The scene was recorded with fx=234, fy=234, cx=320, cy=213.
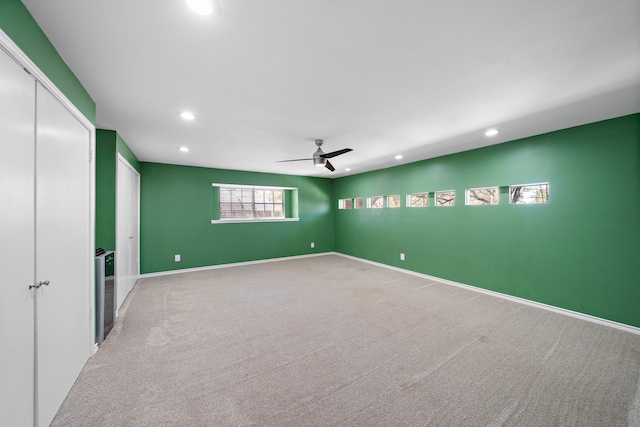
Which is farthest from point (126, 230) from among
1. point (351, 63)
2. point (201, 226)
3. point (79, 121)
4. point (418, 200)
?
point (418, 200)

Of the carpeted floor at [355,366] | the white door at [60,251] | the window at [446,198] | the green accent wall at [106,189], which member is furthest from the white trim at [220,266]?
the window at [446,198]

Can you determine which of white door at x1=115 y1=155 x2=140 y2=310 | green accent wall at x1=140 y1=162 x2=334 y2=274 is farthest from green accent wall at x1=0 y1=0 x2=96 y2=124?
green accent wall at x1=140 y1=162 x2=334 y2=274

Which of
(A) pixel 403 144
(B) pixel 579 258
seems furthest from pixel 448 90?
(B) pixel 579 258

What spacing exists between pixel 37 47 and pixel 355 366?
9.90ft

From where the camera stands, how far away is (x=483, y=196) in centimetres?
389

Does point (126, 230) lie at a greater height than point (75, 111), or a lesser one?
lesser

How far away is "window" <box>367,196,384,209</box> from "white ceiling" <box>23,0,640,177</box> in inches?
113

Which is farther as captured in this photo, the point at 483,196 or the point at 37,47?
the point at 483,196

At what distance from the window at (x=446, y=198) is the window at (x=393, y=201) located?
0.92 metres

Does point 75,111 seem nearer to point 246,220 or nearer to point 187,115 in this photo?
point 187,115

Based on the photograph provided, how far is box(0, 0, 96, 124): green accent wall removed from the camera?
112cm

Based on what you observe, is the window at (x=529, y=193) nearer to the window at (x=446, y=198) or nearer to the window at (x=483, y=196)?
the window at (x=483, y=196)

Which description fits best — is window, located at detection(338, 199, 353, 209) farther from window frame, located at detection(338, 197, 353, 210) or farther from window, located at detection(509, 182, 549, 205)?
window, located at detection(509, 182, 549, 205)

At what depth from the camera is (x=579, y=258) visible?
2885mm
